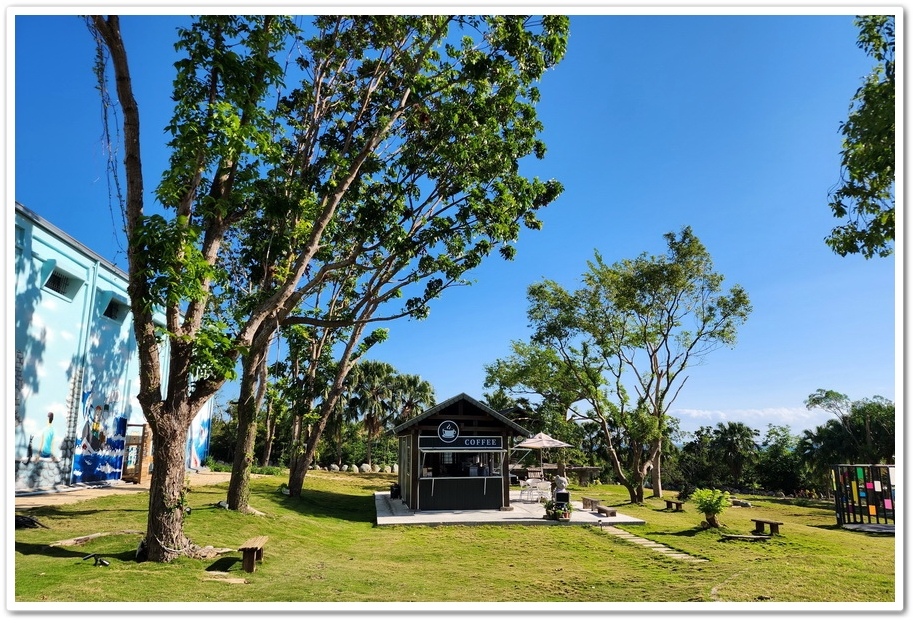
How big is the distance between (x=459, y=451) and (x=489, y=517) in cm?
231

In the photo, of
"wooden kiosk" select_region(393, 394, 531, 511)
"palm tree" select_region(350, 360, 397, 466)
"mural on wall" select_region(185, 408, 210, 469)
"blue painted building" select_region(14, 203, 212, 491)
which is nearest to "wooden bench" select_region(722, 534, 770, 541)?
"wooden kiosk" select_region(393, 394, 531, 511)

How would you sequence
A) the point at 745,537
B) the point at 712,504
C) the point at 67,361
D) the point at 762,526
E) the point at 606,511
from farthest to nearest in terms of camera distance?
1. the point at 606,511
2. the point at 67,361
3. the point at 712,504
4. the point at 762,526
5. the point at 745,537

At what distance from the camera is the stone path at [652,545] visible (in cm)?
1086

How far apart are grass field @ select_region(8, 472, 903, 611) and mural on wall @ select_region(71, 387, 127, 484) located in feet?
11.0

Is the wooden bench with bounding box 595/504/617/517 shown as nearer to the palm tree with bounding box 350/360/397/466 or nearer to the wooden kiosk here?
the wooden kiosk

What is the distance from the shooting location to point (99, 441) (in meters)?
18.0

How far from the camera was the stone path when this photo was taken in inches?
428

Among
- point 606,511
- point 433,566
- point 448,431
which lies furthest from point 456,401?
point 433,566

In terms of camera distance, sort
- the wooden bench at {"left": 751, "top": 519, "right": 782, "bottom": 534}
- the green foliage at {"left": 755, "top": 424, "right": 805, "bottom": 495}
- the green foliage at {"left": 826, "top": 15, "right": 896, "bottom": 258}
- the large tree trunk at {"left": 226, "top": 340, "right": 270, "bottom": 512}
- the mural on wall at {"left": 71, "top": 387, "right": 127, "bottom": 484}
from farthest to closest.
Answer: the green foliage at {"left": 755, "top": 424, "right": 805, "bottom": 495}, the mural on wall at {"left": 71, "top": 387, "right": 127, "bottom": 484}, the wooden bench at {"left": 751, "top": 519, "right": 782, "bottom": 534}, the large tree trunk at {"left": 226, "top": 340, "right": 270, "bottom": 512}, the green foliage at {"left": 826, "top": 15, "right": 896, "bottom": 258}

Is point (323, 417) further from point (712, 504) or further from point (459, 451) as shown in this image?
point (712, 504)

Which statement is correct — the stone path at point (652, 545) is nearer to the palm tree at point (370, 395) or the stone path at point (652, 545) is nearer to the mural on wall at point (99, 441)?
the mural on wall at point (99, 441)

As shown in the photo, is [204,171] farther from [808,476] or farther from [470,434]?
[808,476]

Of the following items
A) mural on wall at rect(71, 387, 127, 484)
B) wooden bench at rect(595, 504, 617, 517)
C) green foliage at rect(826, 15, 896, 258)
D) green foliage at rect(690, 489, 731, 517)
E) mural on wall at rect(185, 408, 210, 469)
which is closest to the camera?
green foliage at rect(826, 15, 896, 258)
